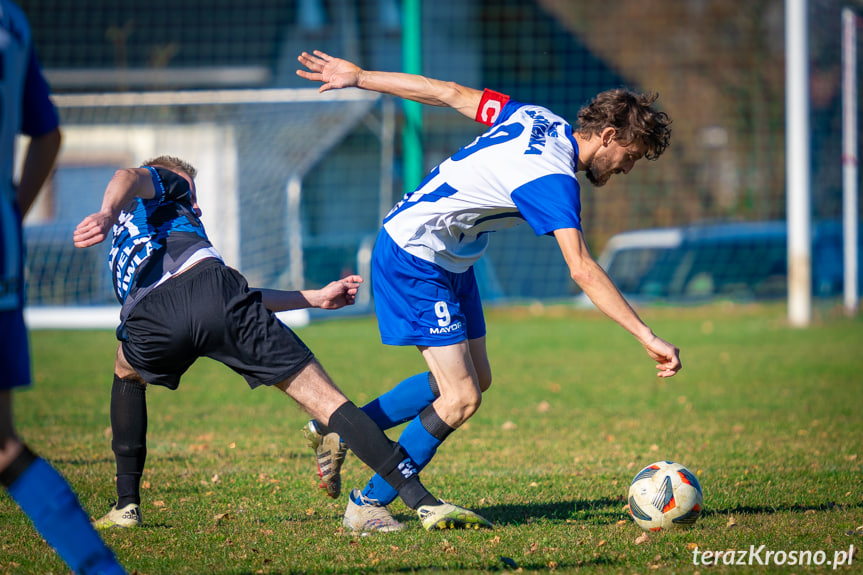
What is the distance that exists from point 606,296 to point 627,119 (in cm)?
87

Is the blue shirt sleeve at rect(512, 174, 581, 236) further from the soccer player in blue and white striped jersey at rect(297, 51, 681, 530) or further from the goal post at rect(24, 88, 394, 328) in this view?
the goal post at rect(24, 88, 394, 328)

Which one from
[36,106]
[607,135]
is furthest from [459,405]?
[36,106]

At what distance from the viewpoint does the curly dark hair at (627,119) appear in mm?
4078

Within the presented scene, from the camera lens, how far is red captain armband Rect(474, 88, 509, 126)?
4.48 metres

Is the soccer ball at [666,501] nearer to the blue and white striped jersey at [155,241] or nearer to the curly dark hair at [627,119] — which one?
the curly dark hair at [627,119]

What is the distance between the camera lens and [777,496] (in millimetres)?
4797

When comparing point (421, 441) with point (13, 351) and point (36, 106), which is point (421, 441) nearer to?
point (13, 351)

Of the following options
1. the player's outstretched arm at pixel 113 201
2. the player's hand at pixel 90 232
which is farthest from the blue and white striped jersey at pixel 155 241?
the player's hand at pixel 90 232

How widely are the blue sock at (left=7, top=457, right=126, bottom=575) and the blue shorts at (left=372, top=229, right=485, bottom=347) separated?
Answer: 1617mm

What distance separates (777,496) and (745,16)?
23646 millimetres

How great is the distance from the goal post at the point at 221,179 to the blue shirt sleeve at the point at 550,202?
1007 cm

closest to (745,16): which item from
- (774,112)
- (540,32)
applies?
(774,112)

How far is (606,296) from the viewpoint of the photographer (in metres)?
3.70

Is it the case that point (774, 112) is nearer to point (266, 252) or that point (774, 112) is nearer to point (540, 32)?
point (540, 32)
